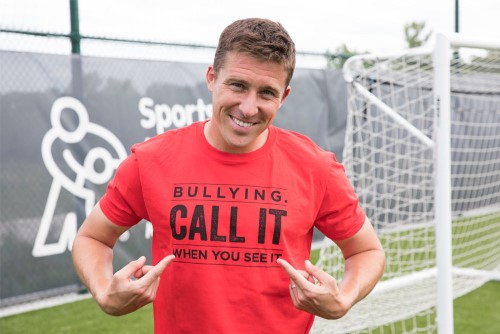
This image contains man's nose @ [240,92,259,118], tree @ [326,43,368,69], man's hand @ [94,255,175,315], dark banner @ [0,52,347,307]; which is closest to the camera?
man's hand @ [94,255,175,315]

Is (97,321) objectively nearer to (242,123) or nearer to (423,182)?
(423,182)

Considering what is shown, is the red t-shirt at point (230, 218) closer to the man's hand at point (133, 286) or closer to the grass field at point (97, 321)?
the man's hand at point (133, 286)

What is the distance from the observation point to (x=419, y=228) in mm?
6758

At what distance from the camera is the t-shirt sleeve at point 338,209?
191cm

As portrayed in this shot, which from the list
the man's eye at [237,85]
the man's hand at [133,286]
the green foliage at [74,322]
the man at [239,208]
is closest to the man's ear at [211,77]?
the man at [239,208]

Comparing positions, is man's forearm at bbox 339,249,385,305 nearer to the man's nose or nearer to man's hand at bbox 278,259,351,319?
man's hand at bbox 278,259,351,319

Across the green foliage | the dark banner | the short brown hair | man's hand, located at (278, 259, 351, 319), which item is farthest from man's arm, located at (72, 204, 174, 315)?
the dark banner

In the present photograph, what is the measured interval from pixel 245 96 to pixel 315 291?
573 mm

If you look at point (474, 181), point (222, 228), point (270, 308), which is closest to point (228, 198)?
point (222, 228)

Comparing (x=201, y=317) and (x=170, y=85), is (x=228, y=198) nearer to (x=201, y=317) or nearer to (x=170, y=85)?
(x=201, y=317)

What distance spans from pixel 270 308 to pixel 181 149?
0.54 metres

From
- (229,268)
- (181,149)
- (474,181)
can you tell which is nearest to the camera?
(229,268)

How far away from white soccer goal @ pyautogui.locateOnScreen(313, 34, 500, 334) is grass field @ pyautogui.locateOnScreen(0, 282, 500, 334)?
0.82 ft

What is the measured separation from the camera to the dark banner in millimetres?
5504
